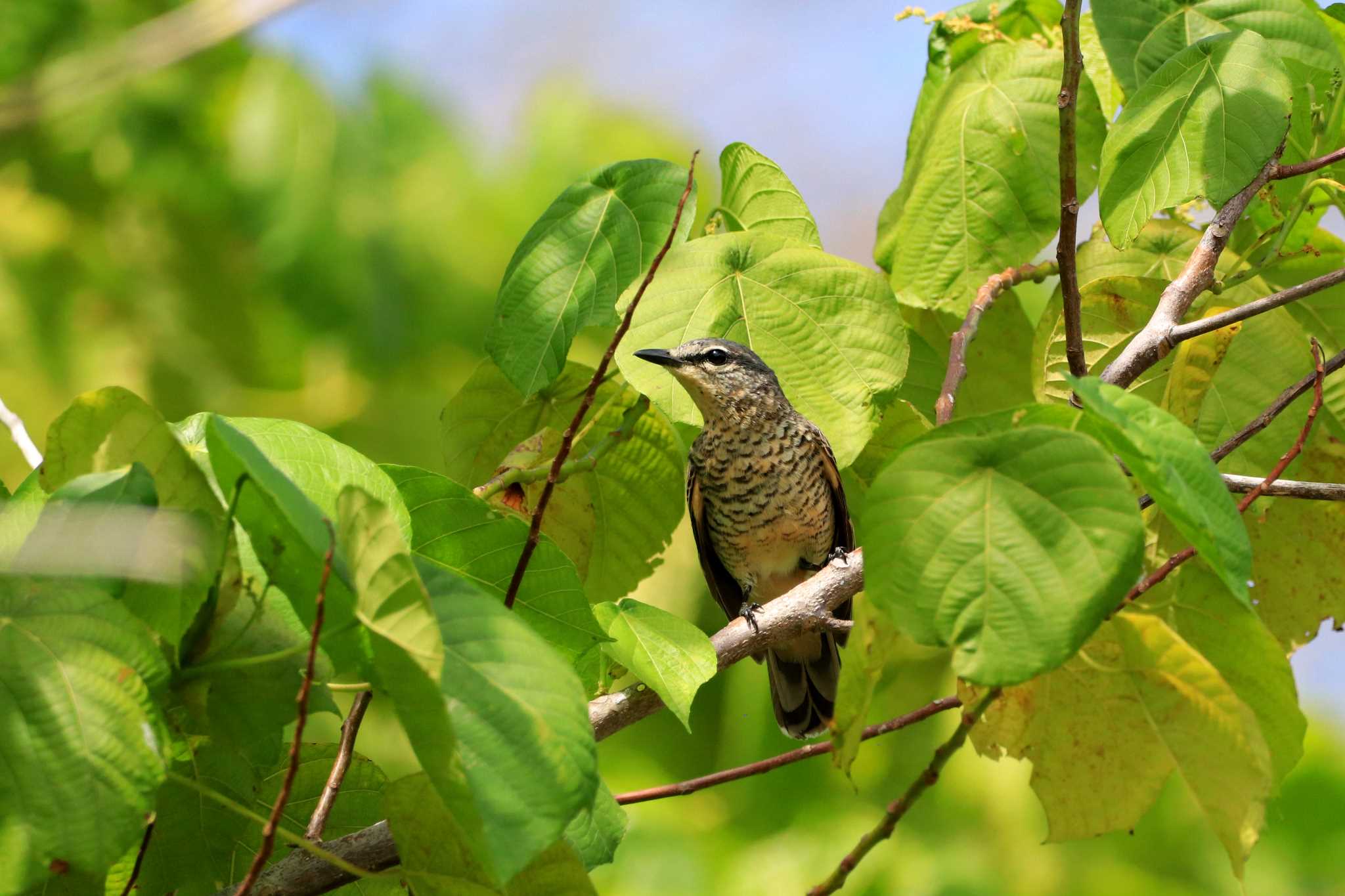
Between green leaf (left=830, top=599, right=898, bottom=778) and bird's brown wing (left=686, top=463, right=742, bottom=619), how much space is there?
229 centimetres

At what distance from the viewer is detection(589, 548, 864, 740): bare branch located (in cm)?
194

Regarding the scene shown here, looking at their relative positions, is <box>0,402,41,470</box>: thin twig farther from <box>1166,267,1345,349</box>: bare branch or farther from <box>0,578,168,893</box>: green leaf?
<box>1166,267,1345,349</box>: bare branch

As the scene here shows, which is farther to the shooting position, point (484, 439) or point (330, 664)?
point (484, 439)

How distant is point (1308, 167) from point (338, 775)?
1900mm

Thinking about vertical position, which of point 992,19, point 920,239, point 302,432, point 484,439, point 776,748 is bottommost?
point 776,748

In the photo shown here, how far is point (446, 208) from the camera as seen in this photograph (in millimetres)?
8617

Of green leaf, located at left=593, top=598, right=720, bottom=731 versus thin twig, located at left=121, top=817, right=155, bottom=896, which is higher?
thin twig, located at left=121, top=817, right=155, bottom=896

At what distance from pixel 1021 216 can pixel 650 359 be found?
0.94 m

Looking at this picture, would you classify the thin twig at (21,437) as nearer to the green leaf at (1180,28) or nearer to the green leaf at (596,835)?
the green leaf at (596,835)

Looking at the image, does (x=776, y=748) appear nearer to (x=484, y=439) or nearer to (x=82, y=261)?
(x=484, y=439)

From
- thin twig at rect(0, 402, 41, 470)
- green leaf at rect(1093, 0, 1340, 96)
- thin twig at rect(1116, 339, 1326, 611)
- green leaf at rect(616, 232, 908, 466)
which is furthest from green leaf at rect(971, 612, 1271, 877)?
thin twig at rect(0, 402, 41, 470)

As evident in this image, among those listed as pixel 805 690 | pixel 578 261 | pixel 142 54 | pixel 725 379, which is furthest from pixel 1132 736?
pixel 142 54

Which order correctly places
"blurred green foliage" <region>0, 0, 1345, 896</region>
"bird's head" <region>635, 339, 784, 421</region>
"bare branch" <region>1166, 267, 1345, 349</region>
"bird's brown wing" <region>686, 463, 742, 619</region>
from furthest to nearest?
1. "blurred green foliage" <region>0, 0, 1345, 896</region>
2. "bird's brown wing" <region>686, 463, 742, 619</region>
3. "bird's head" <region>635, 339, 784, 421</region>
4. "bare branch" <region>1166, 267, 1345, 349</region>

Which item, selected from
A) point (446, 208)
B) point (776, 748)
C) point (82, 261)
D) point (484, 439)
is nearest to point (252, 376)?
point (82, 261)
